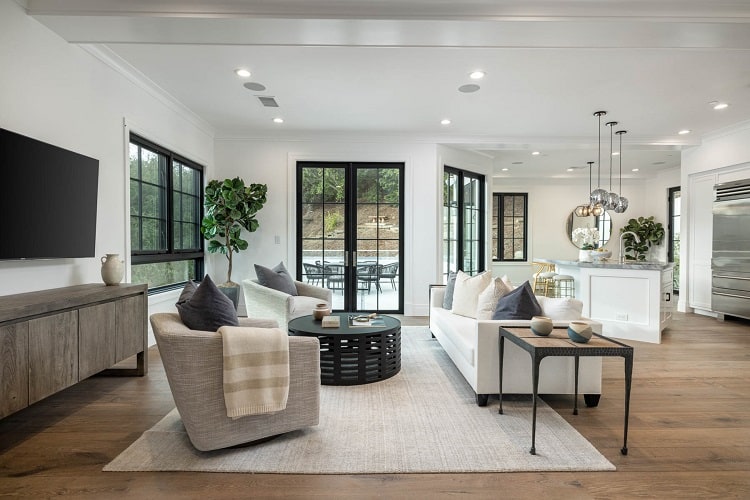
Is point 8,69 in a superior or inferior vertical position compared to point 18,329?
superior

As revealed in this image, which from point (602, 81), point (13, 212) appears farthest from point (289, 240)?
point (602, 81)

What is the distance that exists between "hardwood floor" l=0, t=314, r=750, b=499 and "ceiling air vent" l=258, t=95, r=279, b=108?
3106 millimetres

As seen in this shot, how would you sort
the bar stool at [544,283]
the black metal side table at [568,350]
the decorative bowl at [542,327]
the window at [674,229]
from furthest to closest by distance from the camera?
the window at [674,229]
the bar stool at [544,283]
the decorative bowl at [542,327]
the black metal side table at [568,350]

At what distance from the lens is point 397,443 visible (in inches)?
93.7

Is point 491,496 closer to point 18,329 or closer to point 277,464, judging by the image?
point 277,464

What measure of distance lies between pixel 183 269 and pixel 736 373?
621 centimetres

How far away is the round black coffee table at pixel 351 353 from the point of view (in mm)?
3312

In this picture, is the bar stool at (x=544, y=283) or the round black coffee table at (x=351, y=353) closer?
the round black coffee table at (x=351, y=353)

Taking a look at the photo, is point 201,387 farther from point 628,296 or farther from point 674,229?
point 674,229

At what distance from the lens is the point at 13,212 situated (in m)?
2.63

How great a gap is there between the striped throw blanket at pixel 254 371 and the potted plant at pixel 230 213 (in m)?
3.63

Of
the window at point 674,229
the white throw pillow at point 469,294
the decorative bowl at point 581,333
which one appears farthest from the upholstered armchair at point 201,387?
the window at point 674,229

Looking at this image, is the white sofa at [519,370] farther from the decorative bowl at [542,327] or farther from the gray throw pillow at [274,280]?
the gray throw pillow at [274,280]

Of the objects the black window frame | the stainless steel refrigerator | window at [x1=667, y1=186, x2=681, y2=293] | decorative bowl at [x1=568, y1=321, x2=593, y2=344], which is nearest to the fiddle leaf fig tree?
the black window frame
